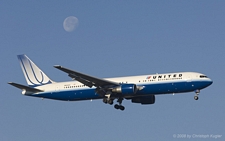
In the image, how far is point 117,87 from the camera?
70750 millimetres

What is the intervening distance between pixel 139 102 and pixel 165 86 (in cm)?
1011

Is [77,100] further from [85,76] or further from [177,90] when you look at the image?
[177,90]

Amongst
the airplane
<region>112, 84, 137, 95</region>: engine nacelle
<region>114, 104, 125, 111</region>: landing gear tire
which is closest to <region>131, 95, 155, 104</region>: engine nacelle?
the airplane

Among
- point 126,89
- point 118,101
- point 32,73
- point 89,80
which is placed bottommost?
point 118,101

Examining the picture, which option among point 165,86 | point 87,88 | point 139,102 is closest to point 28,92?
point 87,88

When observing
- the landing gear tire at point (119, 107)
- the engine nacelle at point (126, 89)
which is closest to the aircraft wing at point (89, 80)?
the engine nacelle at point (126, 89)

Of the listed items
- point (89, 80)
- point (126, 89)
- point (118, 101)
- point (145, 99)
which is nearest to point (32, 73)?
point (89, 80)

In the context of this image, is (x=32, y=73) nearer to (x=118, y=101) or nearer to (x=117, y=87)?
(x=118, y=101)

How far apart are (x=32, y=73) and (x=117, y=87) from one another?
1819cm

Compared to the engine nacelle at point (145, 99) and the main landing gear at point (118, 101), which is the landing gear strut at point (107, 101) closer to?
the main landing gear at point (118, 101)

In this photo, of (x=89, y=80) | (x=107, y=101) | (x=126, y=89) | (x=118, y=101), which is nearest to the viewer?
(x=126, y=89)

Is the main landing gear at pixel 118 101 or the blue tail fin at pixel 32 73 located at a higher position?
the blue tail fin at pixel 32 73

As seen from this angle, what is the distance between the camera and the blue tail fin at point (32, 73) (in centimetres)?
7981

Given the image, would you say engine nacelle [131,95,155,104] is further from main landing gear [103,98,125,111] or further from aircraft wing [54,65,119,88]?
aircraft wing [54,65,119,88]
